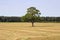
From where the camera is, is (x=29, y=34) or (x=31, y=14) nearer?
(x=29, y=34)

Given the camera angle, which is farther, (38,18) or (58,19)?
(58,19)

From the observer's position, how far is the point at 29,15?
7931 centimetres

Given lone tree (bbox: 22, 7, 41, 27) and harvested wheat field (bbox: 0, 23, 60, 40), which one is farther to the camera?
lone tree (bbox: 22, 7, 41, 27)

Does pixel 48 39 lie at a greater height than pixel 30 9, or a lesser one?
lesser

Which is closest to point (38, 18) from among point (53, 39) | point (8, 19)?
point (53, 39)

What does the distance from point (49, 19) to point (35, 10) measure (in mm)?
78456

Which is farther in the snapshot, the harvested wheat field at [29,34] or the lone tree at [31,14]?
the lone tree at [31,14]

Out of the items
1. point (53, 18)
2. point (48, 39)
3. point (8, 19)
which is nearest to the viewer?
point (48, 39)

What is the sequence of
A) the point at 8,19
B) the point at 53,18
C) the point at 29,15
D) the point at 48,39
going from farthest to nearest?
the point at 53,18 < the point at 8,19 < the point at 29,15 < the point at 48,39

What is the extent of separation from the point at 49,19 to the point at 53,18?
14.0 feet

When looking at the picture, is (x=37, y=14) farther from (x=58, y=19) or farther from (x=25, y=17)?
(x=58, y=19)

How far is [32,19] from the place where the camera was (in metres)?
81.8

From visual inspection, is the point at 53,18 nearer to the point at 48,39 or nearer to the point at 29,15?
the point at 29,15

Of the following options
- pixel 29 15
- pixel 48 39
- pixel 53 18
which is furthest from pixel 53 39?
pixel 53 18
